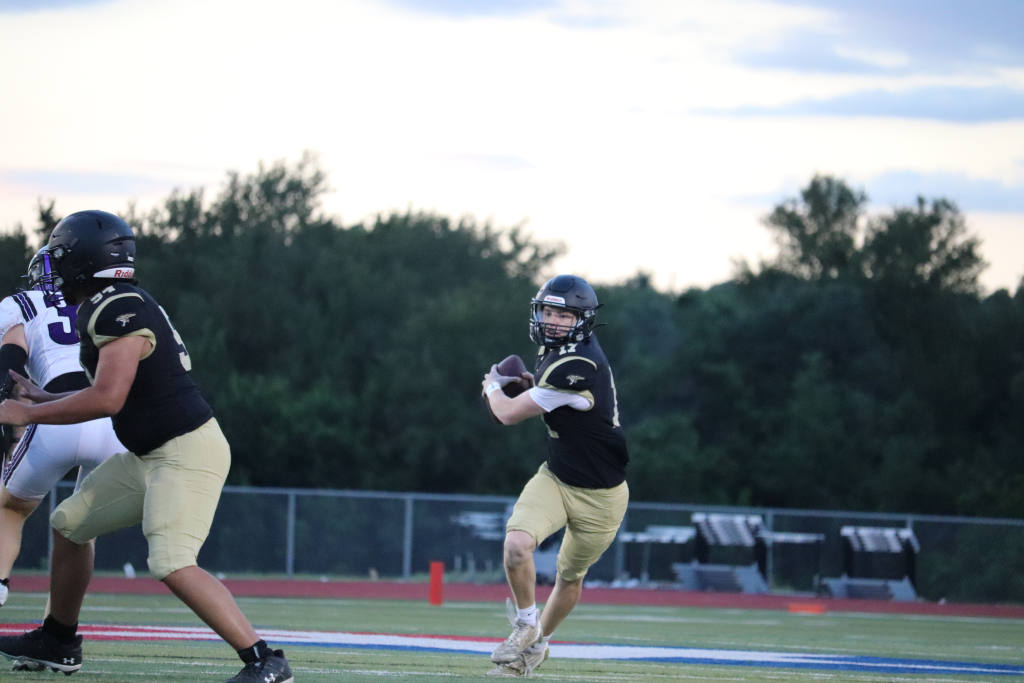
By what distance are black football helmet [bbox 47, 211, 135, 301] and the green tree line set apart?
89.5 ft

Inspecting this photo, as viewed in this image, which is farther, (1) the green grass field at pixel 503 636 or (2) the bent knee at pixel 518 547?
(2) the bent knee at pixel 518 547

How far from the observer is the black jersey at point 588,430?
7.65m

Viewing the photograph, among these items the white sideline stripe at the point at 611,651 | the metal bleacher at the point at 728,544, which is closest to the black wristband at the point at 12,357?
the white sideline stripe at the point at 611,651

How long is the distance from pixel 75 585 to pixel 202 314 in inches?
1359

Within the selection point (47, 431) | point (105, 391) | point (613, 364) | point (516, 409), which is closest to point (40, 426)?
point (47, 431)

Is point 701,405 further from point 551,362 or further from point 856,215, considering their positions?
point 551,362

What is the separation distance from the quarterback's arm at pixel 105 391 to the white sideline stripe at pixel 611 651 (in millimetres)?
3500

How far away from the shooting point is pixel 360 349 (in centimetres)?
4444

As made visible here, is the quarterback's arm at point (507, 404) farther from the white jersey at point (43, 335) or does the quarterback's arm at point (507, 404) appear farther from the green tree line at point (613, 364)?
the green tree line at point (613, 364)

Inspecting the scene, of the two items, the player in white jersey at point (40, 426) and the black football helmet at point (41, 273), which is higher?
the black football helmet at point (41, 273)

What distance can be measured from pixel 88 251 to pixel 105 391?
71 centimetres

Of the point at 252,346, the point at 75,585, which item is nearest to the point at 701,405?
the point at 252,346

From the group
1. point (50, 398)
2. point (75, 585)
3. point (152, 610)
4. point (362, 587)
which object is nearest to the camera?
point (50, 398)

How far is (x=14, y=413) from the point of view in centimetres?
596
